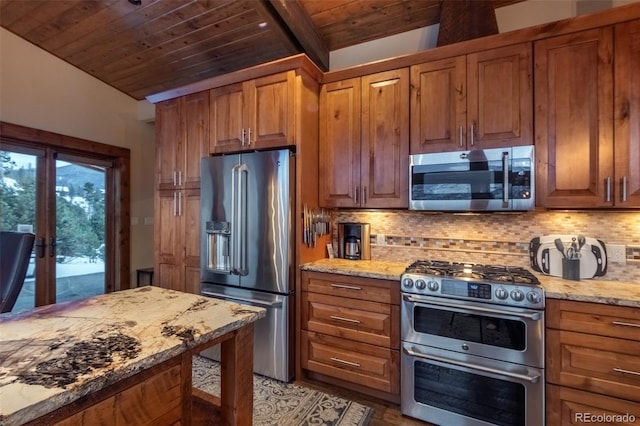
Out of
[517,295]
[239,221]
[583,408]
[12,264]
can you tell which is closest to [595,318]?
[517,295]

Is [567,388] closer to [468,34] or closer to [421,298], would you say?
[421,298]

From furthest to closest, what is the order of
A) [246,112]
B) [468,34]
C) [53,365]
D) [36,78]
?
[36,78] < [246,112] < [468,34] < [53,365]

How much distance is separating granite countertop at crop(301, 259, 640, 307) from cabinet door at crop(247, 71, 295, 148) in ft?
3.54

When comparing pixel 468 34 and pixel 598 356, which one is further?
pixel 468 34

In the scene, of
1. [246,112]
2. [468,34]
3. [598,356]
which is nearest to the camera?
[598,356]

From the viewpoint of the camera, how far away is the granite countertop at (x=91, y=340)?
27.1 inches

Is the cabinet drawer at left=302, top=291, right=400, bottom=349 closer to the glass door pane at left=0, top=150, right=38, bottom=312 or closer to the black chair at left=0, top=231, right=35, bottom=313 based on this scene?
the black chair at left=0, top=231, right=35, bottom=313

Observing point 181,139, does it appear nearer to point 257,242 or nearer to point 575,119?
point 257,242

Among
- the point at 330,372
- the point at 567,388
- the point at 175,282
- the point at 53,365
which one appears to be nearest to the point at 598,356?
the point at 567,388

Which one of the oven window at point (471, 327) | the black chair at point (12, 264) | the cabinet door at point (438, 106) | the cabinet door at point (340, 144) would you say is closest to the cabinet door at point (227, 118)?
the cabinet door at point (340, 144)

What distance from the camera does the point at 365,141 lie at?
2.53 metres

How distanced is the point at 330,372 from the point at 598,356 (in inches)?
64.6

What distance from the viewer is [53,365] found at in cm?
79

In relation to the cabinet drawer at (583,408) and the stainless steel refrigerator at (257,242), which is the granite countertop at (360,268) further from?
the cabinet drawer at (583,408)
